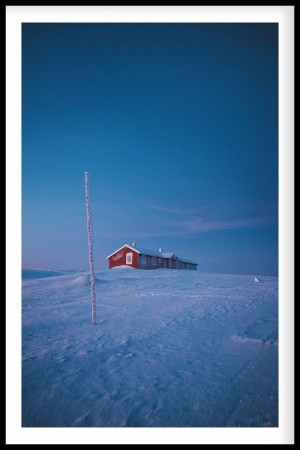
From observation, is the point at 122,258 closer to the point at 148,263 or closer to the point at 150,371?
the point at 148,263

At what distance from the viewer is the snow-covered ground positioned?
2.71 m

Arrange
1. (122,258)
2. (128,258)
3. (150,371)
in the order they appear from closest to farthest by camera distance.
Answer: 1. (150,371)
2. (128,258)
3. (122,258)

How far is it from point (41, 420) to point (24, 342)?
2.11 metres

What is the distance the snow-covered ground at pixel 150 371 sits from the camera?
271cm

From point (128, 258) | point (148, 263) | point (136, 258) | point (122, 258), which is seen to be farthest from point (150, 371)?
point (148, 263)

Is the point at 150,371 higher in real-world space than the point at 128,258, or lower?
higher

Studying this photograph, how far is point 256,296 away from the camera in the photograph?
29.1 ft

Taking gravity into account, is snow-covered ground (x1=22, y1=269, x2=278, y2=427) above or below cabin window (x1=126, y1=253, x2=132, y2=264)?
above

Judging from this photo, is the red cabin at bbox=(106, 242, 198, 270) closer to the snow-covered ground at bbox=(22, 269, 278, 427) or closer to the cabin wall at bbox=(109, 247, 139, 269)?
the cabin wall at bbox=(109, 247, 139, 269)

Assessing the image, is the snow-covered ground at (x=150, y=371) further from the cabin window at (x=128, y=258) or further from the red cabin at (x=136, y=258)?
the cabin window at (x=128, y=258)

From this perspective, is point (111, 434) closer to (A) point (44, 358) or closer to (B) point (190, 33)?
(A) point (44, 358)

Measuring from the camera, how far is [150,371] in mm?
3393

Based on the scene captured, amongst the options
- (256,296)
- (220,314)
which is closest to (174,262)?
(256,296)

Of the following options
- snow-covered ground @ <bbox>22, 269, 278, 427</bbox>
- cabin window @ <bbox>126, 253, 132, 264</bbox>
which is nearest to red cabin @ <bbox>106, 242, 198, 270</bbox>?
cabin window @ <bbox>126, 253, 132, 264</bbox>
